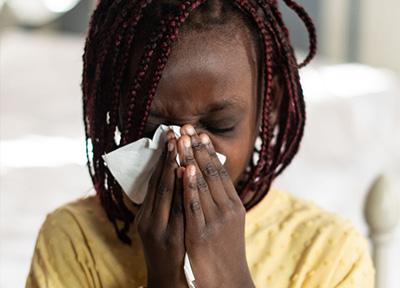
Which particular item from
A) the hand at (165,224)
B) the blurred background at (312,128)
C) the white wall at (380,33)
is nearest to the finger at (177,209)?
the hand at (165,224)

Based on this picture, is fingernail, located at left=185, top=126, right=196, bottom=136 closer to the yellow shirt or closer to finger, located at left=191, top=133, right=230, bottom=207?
finger, located at left=191, top=133, right=230, bottom=207

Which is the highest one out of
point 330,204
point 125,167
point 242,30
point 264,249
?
point 242,30

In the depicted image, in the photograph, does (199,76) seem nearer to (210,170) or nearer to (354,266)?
(210,170)

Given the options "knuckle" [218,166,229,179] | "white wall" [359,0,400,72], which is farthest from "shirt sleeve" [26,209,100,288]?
"white wall" [359,0,400,72]

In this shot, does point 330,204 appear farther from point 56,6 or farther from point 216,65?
point 56,6

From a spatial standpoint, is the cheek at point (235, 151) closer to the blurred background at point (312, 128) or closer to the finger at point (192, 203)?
the finger at point (192, 203)

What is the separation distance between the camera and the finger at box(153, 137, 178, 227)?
820 millimetres

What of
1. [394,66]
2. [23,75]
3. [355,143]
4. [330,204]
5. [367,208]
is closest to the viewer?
[367,208]

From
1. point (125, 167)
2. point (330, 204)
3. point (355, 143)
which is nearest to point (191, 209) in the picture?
point (125, 167)

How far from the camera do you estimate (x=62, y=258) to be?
98 centimetres

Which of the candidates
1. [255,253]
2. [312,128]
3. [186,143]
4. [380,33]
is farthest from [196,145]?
[380,33]

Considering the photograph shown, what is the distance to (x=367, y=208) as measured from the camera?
112 centimetres

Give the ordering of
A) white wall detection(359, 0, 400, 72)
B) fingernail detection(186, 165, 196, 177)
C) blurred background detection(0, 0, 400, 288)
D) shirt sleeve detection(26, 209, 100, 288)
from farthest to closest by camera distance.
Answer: white wall detection(359, 0, 400, 72) < blurred background detection(0, 0, 400, 288) < shirt sleeve detection(26, 209, 100, 288) < fingernail detection(186, 165, 196, 177)

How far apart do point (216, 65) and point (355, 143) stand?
1258mm
